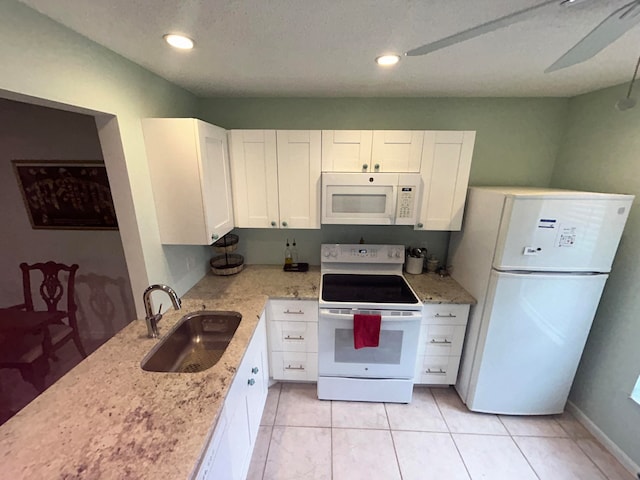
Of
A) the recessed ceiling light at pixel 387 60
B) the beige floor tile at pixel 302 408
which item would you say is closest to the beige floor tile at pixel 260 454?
the beige floor tile at pixel 302 408

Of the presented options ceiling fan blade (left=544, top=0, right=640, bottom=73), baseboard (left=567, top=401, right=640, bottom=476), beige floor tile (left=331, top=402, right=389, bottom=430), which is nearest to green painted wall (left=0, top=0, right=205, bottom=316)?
beige floor tile (left=331, top=402, right=389, bottom=430)

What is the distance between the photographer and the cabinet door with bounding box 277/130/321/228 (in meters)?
2.00

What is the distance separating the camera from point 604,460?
1.75 meters

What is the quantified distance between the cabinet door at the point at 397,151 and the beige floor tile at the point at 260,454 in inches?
83.0

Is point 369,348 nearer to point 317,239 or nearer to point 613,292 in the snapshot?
point 317,239

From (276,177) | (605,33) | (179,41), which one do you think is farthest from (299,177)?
(605,33)

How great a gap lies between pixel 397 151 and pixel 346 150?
1.28ft

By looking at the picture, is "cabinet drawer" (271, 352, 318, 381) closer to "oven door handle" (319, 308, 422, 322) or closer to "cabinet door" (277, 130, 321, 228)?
"oven door handle" (319, 308, 422, 322)

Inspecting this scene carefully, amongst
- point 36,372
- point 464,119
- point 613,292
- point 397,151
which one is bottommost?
point 36,372

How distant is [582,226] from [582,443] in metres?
1.57

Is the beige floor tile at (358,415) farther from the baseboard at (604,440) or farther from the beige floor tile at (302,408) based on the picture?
the baseboard at (604,440)

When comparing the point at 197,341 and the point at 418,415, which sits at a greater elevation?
the point at 197,341

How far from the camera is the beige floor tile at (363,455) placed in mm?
1645

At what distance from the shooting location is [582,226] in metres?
1.61
